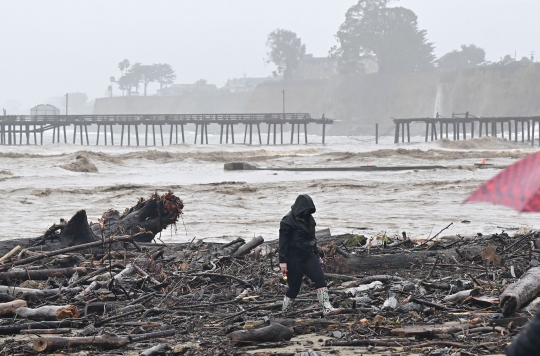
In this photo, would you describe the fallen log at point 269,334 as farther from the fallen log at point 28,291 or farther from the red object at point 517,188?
the red object at point 517,188

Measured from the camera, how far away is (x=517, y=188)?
2.14 metres

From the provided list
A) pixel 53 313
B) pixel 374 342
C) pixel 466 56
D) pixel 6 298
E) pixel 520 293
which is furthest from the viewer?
pixel 466 56

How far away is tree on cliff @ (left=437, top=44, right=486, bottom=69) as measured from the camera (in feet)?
554

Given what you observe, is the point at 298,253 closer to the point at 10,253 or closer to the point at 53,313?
the point at 53,313

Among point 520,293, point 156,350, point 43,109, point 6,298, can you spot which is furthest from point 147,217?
point 43,109

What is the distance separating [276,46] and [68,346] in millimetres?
165237

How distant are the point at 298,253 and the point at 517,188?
4.40 metres

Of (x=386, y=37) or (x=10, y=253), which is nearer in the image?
(x=10, y=253)

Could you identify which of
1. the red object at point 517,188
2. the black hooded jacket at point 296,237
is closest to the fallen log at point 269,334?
the black hooded jacket at point 296,237

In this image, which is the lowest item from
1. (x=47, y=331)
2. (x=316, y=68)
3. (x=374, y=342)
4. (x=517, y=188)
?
(x=47, y=331)

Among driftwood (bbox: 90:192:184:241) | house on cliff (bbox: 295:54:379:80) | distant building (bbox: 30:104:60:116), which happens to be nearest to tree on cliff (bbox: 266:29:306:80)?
house on cliff (bbox: 295:54:379:80)

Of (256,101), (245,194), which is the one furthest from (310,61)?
(245,194)

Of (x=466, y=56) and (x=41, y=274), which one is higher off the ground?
(x=466, y=56)

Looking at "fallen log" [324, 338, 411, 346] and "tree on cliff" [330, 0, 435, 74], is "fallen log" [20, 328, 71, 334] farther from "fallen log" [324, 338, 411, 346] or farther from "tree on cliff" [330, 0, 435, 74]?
"tree on cliff" [330, 0, 435, 74]
